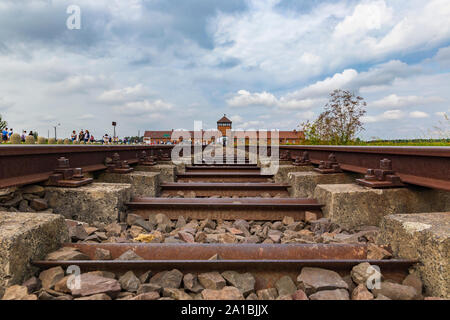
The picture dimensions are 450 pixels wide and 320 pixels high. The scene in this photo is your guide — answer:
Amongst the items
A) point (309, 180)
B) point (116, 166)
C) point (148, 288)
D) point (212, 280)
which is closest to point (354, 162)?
point (309, 180)

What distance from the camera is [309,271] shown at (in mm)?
1790

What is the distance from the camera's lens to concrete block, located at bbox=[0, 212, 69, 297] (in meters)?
1.67

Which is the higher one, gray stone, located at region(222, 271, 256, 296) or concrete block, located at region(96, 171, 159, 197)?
concrete block, located at region(96, 171, 159, 197)

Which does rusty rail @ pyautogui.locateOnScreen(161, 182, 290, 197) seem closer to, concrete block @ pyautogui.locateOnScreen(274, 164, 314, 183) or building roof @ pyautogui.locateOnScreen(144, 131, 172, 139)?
concrete block @ pyautogui.locateOnScreen(274, 164, 314, 183)

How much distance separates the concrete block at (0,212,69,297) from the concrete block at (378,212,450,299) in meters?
2.45

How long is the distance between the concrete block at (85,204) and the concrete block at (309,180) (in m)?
2.46

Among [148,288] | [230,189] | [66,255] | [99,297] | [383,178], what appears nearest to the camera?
[99,297]

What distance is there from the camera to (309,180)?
163 inches

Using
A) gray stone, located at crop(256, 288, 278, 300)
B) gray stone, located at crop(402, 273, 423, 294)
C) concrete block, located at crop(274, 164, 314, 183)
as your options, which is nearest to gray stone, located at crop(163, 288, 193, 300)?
gray stone, located at crop(256, 288, 278, 300)

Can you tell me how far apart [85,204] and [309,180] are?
9.44 ft

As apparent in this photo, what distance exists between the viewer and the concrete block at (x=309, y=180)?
13.5 feet

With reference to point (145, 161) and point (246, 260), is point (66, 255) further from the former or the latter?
point (145, 161)
